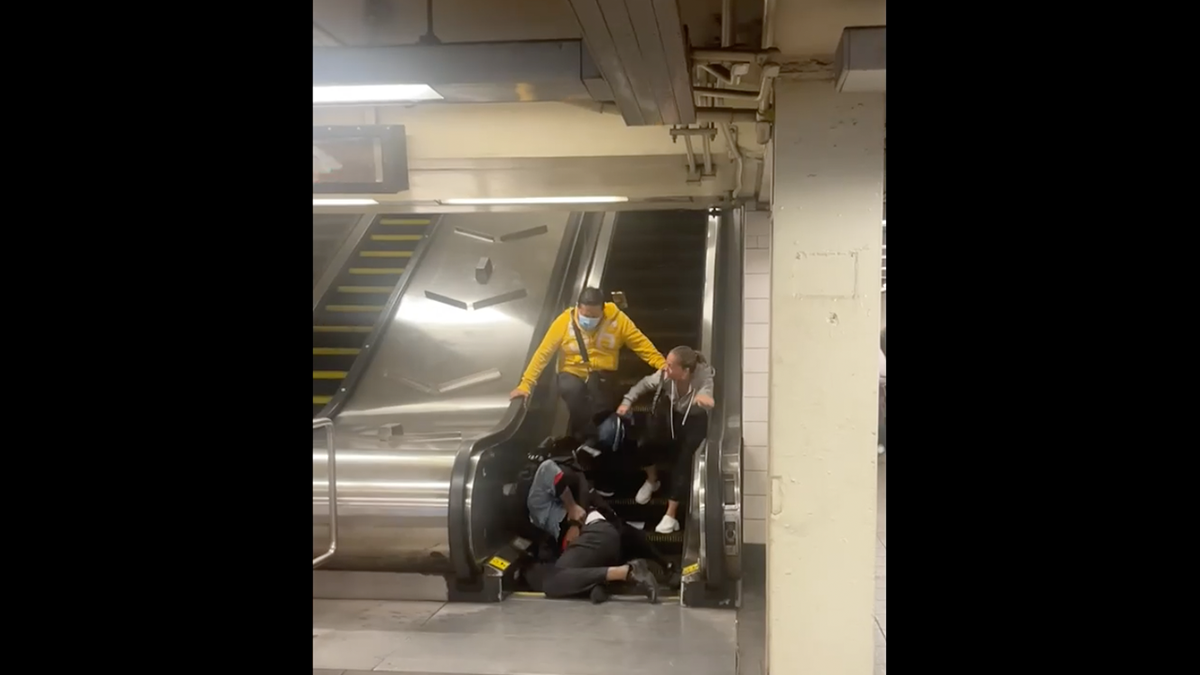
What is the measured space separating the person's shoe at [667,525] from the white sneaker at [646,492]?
15.6 inches

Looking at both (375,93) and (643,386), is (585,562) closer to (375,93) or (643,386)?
→ (643,386)

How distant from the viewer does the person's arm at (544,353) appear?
25.1 feet

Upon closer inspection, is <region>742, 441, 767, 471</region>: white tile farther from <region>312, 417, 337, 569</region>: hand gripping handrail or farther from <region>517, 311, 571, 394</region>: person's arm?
<region>312, 417, 337, 569</region>: hand gripping handrail

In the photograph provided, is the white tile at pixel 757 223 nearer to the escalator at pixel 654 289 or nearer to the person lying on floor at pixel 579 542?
the escalator at pixel 654 289

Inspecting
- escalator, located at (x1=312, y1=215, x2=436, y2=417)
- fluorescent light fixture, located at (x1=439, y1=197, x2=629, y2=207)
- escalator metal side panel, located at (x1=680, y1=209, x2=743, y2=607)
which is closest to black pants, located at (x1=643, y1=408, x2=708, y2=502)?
escalator metal side panel, located at (x1=680, y1=209, x2=743, y2=607)

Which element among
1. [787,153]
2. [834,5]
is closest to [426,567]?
[787,153]

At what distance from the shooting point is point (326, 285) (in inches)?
390

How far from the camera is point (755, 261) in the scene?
27.3ft

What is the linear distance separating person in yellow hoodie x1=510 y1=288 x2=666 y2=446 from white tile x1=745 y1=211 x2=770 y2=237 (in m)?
1.51

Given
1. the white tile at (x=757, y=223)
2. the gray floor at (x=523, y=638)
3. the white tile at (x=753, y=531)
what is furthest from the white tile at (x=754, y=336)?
the gray floor at (x=523, y=638)
